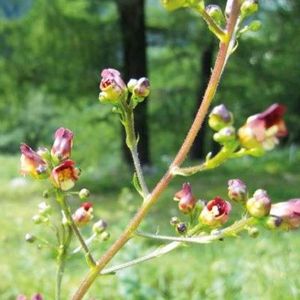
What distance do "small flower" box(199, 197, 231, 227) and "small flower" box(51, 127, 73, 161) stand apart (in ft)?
0.78

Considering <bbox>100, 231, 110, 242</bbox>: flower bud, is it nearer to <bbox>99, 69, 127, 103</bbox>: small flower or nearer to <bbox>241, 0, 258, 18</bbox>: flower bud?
<bbox>99, 69, 127, 103</bbox>: small flower

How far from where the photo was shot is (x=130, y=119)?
4.36ft

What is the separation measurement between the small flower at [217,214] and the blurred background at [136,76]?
11.2 feet

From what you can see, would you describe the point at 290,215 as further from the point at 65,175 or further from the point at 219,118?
the point at 65,175

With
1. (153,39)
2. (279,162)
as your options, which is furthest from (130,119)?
(153,39)

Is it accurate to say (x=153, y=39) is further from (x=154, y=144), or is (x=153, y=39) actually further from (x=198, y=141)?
(x=154, y=144)

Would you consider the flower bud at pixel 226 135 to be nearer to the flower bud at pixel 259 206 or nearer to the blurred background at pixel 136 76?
the flower bud at pixel 259 206

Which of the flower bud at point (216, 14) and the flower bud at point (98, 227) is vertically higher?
the flower bud at point (216, 14)

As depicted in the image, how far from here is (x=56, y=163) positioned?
4.54ft

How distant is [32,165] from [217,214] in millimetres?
297

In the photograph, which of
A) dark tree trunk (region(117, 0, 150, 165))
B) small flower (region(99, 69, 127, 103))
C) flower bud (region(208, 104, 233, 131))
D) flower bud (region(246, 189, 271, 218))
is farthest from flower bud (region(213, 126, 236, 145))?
dark tree trunk (region(117, 0, 150, 165))

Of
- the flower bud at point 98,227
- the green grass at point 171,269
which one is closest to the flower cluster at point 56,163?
the flower bud at point 98,227

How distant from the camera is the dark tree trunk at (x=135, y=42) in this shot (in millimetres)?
10367

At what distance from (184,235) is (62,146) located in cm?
24
